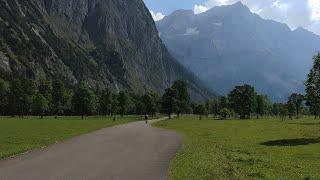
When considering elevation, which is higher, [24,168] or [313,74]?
[313,74]

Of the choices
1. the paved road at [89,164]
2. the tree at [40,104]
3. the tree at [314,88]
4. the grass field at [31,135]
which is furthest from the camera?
the tree at [40,104]

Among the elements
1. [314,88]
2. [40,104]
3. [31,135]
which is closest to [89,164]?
[31,135]

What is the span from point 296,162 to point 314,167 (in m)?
2.99

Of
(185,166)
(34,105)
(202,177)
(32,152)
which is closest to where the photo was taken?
(202,177)

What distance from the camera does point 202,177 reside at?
2695 cm

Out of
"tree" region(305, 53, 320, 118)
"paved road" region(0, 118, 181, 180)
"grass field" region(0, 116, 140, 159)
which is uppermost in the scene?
"tree" region(305, 53, 320, 118)

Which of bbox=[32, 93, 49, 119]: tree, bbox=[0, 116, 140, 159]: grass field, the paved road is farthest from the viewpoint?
bbox=[32, 93, 49, 119]: tree

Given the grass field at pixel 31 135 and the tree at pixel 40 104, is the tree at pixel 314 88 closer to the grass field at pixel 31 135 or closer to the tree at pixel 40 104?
the grass field at pixel 31 135

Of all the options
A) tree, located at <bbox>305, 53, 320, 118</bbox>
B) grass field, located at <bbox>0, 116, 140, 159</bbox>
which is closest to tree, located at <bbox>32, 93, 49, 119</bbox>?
grass field, located at <bbox>0, 116, 140, 159</bbox>

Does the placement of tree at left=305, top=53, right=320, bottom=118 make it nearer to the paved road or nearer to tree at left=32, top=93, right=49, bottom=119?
the paved road

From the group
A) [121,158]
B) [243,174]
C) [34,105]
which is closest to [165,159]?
[121,158]

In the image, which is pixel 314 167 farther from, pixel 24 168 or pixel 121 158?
pixel 24 168

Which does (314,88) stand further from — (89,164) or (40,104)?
(40,104)

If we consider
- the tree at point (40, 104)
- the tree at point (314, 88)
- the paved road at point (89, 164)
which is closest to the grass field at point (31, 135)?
the paved road at point (89, 164)
